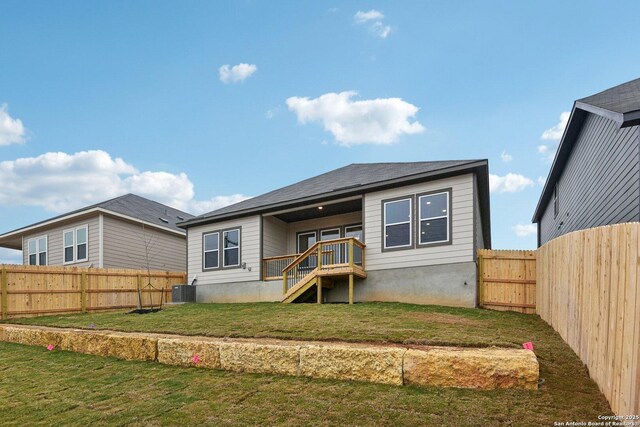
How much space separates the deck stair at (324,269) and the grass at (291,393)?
4.18 metres

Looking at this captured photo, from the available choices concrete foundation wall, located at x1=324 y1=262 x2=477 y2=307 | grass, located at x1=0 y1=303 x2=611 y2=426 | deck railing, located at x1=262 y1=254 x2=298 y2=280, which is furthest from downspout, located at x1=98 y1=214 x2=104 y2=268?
concrete foundation wall, located at x1=324 y1=262 x2=477 y2=307

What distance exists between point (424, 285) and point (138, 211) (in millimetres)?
14482

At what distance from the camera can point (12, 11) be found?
1115 cm

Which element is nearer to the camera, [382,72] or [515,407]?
[515,407]

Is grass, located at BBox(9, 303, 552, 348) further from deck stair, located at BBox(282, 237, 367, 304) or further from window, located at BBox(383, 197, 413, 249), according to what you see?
window, located at BBox(383, 197, 413, 249)

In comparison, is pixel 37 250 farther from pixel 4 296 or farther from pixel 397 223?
pixel 397 223

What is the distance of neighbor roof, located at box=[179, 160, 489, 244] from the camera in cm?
1084

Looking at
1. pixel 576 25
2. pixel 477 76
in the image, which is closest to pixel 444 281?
pixel 477 76

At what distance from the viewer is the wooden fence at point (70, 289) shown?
39.8ft

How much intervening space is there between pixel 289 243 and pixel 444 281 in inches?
270

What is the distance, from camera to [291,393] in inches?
168

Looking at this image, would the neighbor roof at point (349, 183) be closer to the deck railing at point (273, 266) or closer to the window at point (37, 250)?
the deck railing at point (273, 266)

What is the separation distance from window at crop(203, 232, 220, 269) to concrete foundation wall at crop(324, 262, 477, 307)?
565 cm

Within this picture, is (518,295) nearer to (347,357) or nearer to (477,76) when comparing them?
(347,357)
